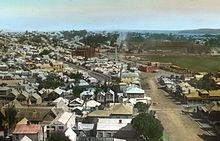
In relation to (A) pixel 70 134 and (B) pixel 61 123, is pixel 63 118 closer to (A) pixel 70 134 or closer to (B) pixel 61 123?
(B) pixel 61 123

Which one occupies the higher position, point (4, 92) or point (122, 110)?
point (122, 110)

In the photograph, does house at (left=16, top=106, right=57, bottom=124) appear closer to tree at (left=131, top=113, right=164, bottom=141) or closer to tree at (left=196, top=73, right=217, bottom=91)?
tree at (left=131, top=113, right=164, bottom=141)

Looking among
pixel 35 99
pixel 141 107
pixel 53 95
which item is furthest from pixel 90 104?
pixel 53 95

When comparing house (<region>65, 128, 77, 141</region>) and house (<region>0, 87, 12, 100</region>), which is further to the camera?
house (<region>0, 87, 12, 100</region>)

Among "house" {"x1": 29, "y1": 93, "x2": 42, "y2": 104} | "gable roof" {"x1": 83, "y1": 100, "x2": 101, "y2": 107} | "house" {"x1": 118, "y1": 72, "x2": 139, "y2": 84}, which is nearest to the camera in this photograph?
"gable roof" {"x1": 83, "y1": 100, "x2": 101, "y2": 107}

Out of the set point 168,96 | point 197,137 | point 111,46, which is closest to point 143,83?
point 168,96

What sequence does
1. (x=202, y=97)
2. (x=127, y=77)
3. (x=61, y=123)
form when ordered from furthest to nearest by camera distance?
(x=127, y=77) < (x=202, y=97) < (x=61, y=123)

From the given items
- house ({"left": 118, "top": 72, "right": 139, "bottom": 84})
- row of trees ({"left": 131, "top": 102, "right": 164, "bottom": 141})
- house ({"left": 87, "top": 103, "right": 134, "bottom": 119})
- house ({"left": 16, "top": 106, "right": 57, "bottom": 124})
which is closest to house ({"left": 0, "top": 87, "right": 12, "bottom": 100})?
house ({"left": 16, "top": 106, "right": 57, "bottom": 124})
